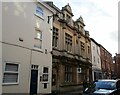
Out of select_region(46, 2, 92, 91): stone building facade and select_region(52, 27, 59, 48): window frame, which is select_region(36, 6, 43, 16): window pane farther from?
select_region(52, 27, 59, 48): window frame

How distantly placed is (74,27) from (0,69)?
683 inches

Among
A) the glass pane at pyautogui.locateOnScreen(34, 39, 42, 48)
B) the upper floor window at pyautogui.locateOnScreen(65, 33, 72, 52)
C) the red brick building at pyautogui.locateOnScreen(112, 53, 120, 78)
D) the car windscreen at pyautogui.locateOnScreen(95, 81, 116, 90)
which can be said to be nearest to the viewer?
the car windscreen at pyautogui.locateOnScreen(95, 81, 116, 90)

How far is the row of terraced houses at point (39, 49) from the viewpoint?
15469 millimetres

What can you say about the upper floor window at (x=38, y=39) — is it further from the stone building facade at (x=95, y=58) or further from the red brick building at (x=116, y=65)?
the red brick building at (x=116, y=65)

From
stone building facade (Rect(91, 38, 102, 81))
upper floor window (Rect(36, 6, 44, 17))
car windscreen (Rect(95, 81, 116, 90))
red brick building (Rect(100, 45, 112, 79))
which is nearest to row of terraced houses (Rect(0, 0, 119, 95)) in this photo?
upper floor window (Rect(36, 6, 44, 17))

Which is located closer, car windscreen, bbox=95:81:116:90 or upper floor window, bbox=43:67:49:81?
car windscreen, bbox=95:81:116:90

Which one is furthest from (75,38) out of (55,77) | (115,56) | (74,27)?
(115,56)

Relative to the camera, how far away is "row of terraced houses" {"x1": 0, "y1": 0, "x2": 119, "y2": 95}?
50.8 feet

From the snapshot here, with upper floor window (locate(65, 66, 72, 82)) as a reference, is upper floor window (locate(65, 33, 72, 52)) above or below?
above

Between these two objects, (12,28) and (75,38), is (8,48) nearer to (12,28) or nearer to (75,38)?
(12,28)

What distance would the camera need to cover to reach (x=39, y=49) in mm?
19469

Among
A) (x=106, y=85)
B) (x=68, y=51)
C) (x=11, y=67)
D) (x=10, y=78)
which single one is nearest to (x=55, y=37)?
(x=68, y=51)

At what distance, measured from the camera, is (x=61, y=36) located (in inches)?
1006

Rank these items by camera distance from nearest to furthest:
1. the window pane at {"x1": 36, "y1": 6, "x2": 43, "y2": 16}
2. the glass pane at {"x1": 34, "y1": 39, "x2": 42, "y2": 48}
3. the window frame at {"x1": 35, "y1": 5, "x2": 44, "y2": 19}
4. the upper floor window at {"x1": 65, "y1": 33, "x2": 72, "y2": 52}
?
1. the glass pane at {"x1": 34, "y1": 39, "x2": 42, "y2": 48}
2. the window frame at {"x1": 35, "y1": 5, "x2": 44, "y2": 19}
3. the window pane at {"x1": 36, "y1": 6, "x2": 43, "y2": 16}
4. the upper floor window at {"x1": 65, "y1": 33, "x2": 72, "y2": 52}
